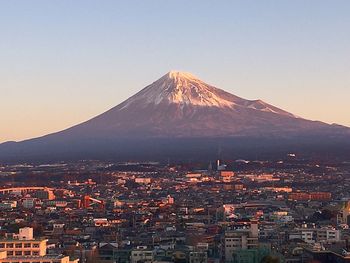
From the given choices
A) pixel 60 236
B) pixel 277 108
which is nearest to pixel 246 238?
pixel 60 236

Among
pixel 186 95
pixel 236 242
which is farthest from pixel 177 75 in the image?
pixel 236 242

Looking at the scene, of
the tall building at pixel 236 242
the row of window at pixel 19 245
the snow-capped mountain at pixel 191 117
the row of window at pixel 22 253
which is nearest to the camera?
the row of window at pixel 22 253

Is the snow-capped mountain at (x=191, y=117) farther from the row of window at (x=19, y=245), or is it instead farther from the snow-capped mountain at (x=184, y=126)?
the row of window at (x=19, y=245)

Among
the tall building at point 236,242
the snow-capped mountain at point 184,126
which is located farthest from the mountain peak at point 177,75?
the tall building at point 236,242

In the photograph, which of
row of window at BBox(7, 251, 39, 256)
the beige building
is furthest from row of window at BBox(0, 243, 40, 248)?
row of window at BBox(7, 251, 39, 256)

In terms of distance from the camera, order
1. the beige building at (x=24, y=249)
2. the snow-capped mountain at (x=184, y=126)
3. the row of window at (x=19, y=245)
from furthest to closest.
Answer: the snow-capped mountain at (x=184, y=126), the row of window at (x=19, y=245), the beige building at (x=24, y=249)

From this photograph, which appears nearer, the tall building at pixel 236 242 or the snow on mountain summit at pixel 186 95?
the tall building at pixel 236 242

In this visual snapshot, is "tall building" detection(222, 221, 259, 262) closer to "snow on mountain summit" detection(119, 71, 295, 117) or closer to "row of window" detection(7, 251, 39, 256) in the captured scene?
"row of window" detection(7, 251, 39, 256)

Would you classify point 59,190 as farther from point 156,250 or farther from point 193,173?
point 156,250
